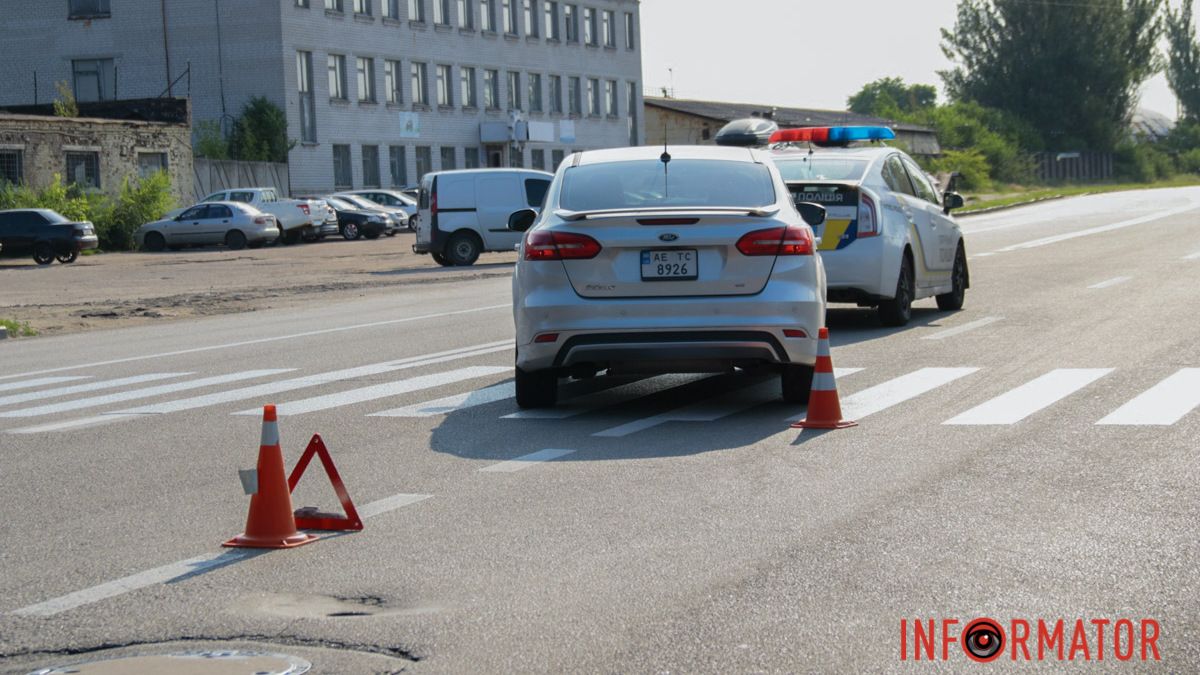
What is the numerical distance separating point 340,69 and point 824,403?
6070 cm

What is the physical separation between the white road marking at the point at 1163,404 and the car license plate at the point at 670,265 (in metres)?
2.54

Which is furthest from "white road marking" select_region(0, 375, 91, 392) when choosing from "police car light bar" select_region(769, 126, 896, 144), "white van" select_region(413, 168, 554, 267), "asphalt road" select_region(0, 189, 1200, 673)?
"white van" select_region(413, 168, 554, 267)

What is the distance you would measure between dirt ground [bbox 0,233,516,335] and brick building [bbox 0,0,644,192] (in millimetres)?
18739

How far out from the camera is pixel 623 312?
10047 mm

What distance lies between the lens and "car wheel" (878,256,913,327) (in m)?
15.8

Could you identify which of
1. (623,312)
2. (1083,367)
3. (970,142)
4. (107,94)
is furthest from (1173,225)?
(970,142)

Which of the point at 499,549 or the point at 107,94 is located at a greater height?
the point at 107,94

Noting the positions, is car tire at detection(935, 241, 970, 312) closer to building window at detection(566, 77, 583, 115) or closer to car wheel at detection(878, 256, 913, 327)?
car wheel at detection(878, 256, 913, 327)

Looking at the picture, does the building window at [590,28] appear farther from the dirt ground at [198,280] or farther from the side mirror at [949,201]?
the side mirror at [949,201]

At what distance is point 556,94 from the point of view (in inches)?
3253

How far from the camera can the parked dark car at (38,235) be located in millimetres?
41094

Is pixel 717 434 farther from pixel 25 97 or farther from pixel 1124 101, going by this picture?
pixel 1124 101

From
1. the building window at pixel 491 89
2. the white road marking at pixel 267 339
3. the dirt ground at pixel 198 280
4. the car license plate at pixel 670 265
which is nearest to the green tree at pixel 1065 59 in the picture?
the building window at pixel 491 89

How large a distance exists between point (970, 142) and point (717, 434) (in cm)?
9134
